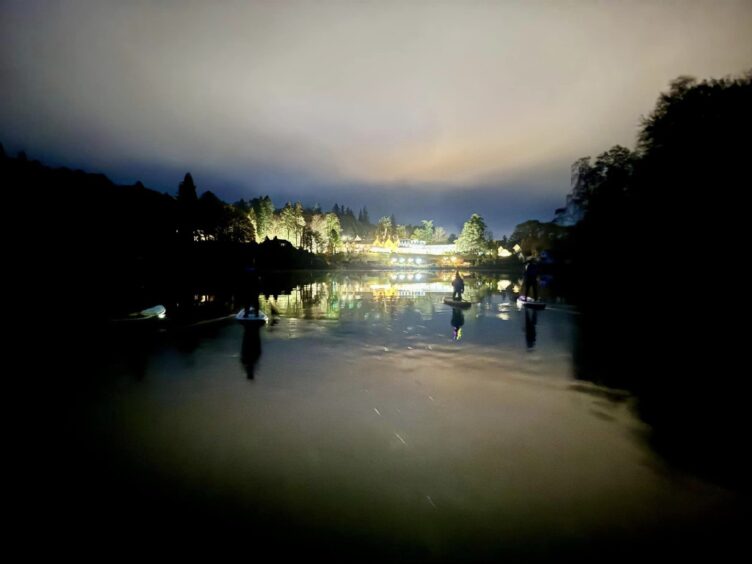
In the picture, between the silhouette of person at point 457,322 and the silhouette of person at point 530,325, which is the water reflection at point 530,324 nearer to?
the silhouette of person at point 530,325

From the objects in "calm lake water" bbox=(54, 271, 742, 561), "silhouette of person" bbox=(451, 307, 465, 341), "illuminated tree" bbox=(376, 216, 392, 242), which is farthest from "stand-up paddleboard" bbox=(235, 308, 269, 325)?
"illuminated tree" bbox=(376, 216, 392, 242)

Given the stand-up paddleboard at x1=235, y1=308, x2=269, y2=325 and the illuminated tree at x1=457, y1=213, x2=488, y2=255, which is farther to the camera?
the illuminated tree at x1=457, y1=213, x2=488, y2=255

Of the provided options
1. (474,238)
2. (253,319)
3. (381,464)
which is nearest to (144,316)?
(253,319)

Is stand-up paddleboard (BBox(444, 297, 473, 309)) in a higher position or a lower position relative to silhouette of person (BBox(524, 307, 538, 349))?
higher

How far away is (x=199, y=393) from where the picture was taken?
9.93 meters

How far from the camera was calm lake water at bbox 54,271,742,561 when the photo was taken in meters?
4.84

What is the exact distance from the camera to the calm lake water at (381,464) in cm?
484

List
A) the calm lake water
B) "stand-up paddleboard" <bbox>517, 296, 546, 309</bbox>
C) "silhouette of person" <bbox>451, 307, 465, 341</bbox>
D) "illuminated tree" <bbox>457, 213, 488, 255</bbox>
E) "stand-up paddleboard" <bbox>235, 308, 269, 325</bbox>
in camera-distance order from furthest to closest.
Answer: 1. "illuminated tree" <bbox>457, 213, 488, 255</bbox>
2. "stand-up paddleboard" <bbox>517, 296, 546, 309</bbox>
3. "stand-up paddleboard" <bbox>235, 308, 269, 325</bbox>
4. "silhouette of person" <bbox>451, 307, 465, 341</bbox>
5. the calm lake water

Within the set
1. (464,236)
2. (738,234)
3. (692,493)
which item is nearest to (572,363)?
(692,493)

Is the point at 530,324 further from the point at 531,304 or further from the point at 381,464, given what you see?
the point at 381,464

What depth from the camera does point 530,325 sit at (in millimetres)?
20562

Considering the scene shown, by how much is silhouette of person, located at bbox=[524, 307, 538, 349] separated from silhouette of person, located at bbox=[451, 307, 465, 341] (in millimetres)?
3013

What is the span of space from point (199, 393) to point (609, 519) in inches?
362

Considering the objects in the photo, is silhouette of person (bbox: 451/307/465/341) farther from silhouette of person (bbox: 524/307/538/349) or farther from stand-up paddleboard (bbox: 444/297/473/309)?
silhouette of person (bbox: 524/307/538/349)
